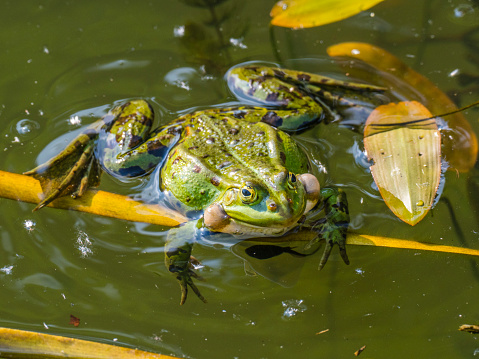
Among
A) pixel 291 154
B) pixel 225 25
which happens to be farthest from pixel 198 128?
pixel 225 25

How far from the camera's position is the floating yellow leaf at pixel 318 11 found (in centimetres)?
377

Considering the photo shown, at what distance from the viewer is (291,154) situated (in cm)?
322

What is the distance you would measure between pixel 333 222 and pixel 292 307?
0.61 metres

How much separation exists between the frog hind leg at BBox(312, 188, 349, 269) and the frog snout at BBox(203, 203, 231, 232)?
605 mm

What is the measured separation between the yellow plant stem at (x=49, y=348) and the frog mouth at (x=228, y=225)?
921mm

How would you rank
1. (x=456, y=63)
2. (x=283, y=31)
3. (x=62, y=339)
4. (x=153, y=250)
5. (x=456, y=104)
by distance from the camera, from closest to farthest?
(x=62, y=339)
(x=153, y=250)
(x=456, y=104)
(x=456, y=63)
(x=283, y=31)

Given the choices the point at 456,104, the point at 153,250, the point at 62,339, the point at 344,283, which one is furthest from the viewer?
the point at 456,104

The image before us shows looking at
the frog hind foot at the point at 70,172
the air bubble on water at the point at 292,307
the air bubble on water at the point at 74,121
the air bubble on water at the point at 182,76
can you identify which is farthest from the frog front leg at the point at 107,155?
the air bubble on water at the point at 292,307

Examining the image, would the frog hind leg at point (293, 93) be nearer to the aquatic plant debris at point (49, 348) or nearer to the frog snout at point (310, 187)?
the frog snout at point (310, 187)

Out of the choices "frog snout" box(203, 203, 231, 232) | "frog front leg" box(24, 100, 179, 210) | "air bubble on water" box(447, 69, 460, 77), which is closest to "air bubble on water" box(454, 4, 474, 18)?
"air bubble on water" box(447, 69, 460, 77)

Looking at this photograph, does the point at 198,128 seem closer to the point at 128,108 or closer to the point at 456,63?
the point at 128,108

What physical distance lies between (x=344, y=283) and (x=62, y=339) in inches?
67.2

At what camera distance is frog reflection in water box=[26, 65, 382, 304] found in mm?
2801

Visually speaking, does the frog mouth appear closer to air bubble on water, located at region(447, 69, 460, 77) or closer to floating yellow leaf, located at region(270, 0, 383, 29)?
floating yellow leaf, located at region(270, 0, 383, 29)
